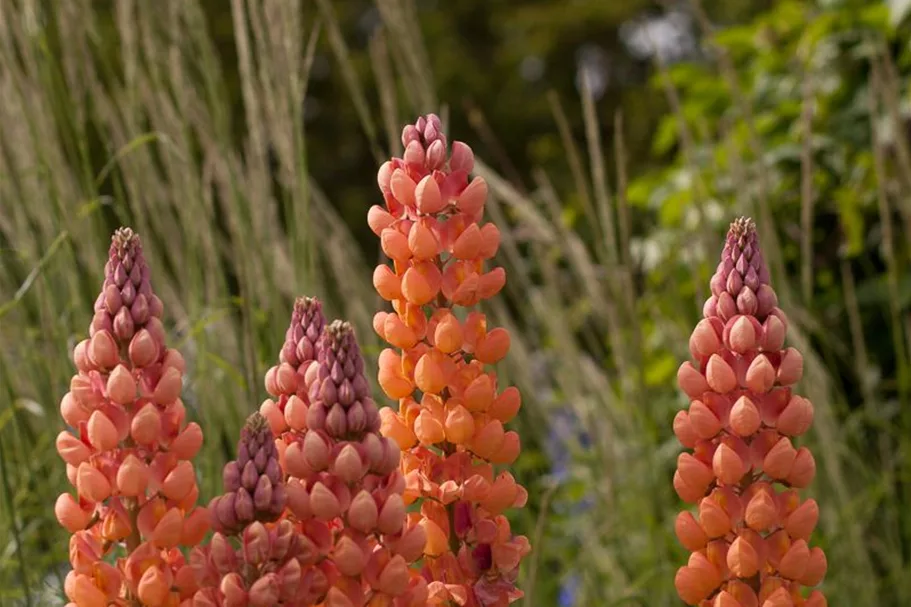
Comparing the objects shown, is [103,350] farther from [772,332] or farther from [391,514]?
[772,332]

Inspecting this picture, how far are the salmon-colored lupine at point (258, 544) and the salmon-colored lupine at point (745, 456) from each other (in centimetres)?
32

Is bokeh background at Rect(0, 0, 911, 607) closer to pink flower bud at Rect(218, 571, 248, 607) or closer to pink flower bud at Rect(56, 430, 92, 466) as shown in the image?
pink flower bud at Rect(56, 430, 92, 466)

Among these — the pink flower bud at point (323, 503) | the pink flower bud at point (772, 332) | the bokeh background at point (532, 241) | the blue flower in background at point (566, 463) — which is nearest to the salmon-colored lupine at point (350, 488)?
the pink flower bud at point (323, 503)

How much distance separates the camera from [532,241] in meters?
3.48

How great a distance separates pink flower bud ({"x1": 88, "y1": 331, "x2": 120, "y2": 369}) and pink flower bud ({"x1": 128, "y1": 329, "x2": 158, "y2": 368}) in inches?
0.5

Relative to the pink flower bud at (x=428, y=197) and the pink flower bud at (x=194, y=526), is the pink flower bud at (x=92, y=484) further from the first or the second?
the pink flower bud at (x=428, y=197)

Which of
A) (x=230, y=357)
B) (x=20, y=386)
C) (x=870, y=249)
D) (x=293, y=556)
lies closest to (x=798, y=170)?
(x=870, y=249)

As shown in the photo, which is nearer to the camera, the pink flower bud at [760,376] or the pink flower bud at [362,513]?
the pink flower bud at [362,513]

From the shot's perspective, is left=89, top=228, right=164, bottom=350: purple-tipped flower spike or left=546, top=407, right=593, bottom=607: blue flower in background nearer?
left=89, top=228, right=164, bottom=350: purple-tipped flower spike

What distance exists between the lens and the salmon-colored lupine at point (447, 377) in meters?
1.12

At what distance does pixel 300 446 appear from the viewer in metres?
1.02

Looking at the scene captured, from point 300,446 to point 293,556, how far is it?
103 mm

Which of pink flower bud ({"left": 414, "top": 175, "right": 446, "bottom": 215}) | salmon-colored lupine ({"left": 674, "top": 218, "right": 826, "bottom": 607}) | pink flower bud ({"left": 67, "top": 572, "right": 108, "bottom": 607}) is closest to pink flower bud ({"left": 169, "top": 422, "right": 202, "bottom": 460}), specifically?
pink flower bud ({"left": 67, "top": 572, "right": 108, "bottom": 607})

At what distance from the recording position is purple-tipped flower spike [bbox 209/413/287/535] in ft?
3.06
